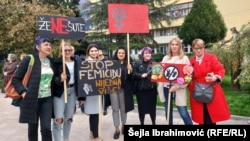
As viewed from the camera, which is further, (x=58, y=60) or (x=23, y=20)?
(x=23, y=20)

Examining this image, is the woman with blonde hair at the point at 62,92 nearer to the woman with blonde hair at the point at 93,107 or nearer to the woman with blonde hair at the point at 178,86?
the woman with blonde hair at the point at 93,107

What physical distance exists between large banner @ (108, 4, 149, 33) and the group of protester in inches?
18.1

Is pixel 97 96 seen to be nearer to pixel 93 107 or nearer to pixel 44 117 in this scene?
pixel 93 107

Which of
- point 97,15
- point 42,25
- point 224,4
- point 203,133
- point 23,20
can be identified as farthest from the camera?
point 224,4

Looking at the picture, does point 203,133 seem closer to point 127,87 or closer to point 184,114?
point 184,114

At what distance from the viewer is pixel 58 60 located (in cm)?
520

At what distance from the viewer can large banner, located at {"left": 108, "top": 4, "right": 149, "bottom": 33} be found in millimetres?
6008

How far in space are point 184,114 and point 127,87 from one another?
126cm

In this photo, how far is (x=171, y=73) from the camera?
5.51m

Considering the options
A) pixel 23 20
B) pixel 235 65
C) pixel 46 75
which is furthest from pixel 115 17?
pixel 23 20

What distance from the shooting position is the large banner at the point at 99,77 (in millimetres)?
5254

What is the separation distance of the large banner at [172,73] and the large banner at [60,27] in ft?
4.78

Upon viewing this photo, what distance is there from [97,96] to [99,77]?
0.46 meters

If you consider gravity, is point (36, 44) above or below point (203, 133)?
above
